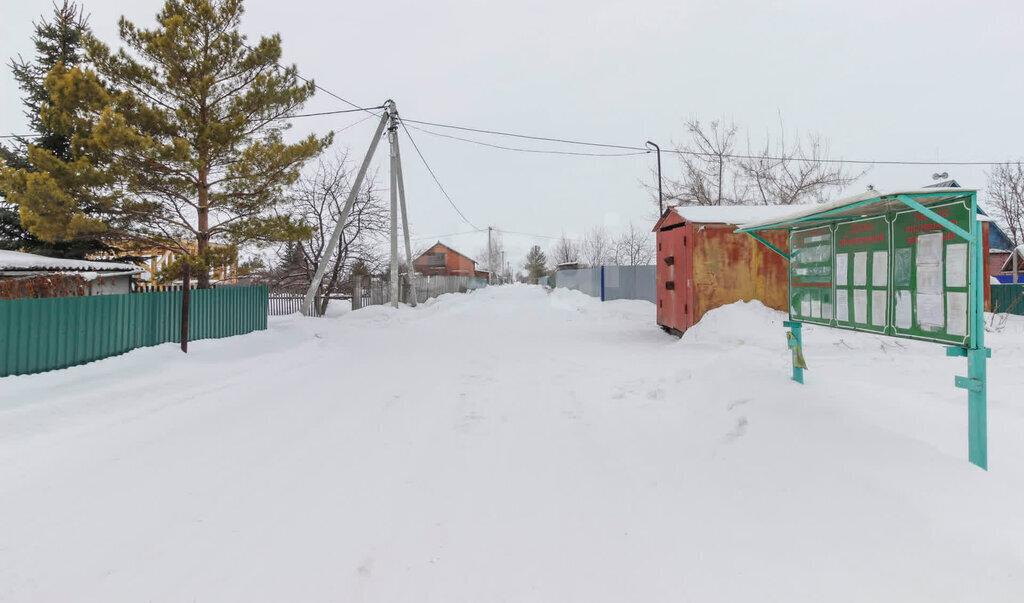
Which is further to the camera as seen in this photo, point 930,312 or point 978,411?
point 930,312

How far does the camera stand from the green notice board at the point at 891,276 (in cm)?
340

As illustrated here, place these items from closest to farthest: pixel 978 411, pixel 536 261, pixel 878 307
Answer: pixel 978 411 < pixel 878 307 < pixel 536 261

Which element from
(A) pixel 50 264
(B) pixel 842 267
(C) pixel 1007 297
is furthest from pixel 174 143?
(C) pixel 1007 297

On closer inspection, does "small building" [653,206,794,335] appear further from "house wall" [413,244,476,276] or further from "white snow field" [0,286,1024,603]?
"house wall" [413,244,476,276]

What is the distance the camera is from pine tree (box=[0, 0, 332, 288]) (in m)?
8.95

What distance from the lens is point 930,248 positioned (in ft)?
12.0

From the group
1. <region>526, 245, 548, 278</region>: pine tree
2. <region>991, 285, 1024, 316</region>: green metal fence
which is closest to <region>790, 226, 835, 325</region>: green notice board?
<region>991, 285, 1024, 316</region>: green metal fence

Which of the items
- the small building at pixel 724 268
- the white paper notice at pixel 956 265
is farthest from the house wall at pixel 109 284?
the white paper notice at pixel 956 265

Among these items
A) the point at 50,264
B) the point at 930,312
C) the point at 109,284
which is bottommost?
the point at 930,312

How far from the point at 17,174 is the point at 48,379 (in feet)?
16.8

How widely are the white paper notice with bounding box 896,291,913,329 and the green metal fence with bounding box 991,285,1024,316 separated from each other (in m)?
15.5

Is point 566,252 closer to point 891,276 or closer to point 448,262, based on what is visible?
point 448,262

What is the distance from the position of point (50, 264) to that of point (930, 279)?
1686cm

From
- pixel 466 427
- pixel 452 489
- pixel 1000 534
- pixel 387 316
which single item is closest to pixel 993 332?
pixel 1000 534
